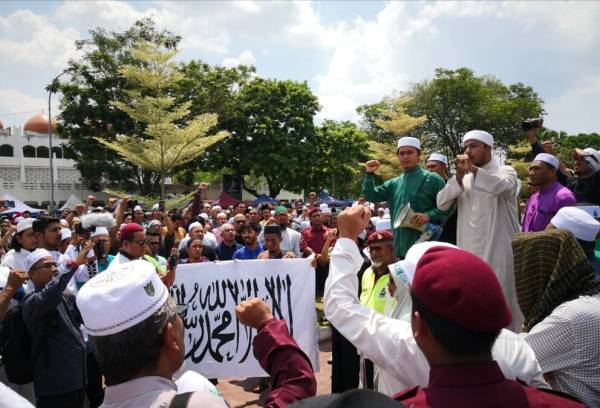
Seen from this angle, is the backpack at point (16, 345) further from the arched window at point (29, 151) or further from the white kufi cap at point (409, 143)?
the arched window at point (29, 151)

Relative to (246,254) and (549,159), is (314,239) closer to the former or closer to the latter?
(246,254)

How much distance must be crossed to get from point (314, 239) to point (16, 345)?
16.3 ft

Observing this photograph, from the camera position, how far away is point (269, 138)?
32625 mm

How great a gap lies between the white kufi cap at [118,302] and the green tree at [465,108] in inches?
1580

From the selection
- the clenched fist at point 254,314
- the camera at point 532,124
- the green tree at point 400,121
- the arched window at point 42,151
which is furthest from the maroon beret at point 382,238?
the arched window at point 42,151

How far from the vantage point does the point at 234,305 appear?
17.5 feet

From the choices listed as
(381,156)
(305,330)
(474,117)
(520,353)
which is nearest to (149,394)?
(520,353)

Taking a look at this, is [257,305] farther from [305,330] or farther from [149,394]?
[305,330]

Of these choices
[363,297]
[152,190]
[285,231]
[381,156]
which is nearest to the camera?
[363,297]

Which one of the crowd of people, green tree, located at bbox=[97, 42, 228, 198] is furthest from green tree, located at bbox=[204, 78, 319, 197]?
the crowd of people

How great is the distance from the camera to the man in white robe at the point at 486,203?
13.7 feet

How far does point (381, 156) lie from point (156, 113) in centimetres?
1763

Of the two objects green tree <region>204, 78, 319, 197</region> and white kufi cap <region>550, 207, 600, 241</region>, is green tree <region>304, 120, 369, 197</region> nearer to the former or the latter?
green tree <region>204, 78, 319, 197</region>

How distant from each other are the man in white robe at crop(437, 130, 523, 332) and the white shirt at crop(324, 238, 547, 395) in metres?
2.40
